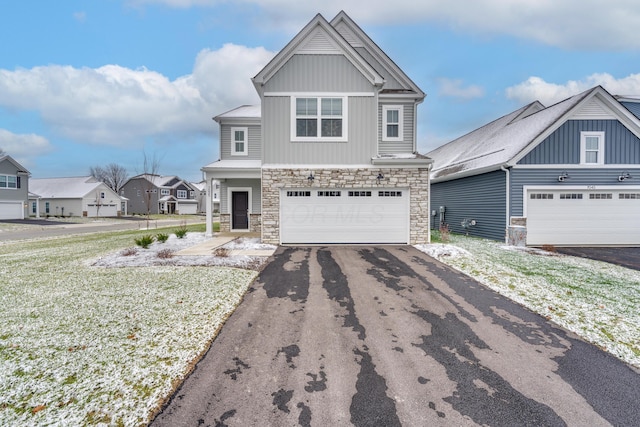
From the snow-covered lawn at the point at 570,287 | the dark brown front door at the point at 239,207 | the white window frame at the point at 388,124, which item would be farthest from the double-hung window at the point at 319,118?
the dark brown front door at the point at 239,207

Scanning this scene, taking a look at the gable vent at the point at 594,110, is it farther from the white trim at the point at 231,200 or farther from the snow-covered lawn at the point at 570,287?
the white trim at the point at 231,200

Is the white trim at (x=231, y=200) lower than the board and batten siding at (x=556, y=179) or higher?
lower

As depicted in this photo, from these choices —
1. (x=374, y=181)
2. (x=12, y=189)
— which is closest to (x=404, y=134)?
(x=374, y=181)

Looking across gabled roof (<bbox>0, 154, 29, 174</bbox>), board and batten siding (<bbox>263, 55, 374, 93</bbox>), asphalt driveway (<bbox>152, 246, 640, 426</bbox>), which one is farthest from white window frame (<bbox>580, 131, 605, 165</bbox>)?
gabled roof (<bbox>0, 154, 29, 174</bbox>)

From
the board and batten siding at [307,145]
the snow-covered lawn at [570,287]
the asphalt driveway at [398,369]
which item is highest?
the board and batten siding at [307,145]

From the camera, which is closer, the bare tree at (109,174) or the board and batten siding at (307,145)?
the board and batten siding at (307,145)

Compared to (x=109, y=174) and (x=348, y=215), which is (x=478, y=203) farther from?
(x=109, y=174)

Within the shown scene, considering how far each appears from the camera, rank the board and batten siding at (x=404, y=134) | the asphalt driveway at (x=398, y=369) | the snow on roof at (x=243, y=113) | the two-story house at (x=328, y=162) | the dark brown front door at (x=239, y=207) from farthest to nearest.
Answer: the dark brown front door at (x=239, y=207) → the snow on roof at (x=243, y=113) → the board and batten siding at (x=404, y=134) → the two-story house at (x=328, y=162) → the asphalt driveway at (x=398, y=369)

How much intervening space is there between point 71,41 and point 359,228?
18076 mm

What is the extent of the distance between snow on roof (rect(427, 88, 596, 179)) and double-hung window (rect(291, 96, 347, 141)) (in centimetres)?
679

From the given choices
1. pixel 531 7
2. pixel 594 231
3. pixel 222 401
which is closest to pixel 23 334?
pixel 222 401

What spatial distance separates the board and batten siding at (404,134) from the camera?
12414 millimetres

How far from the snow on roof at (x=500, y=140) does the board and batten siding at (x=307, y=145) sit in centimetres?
608

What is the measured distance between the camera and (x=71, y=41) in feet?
51.5
